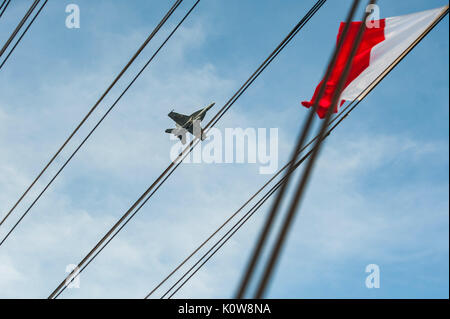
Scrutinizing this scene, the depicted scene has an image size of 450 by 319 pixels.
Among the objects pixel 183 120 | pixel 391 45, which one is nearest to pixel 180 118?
pixel 183 120

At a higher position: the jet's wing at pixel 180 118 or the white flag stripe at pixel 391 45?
the jet's wing at pixel 180 118

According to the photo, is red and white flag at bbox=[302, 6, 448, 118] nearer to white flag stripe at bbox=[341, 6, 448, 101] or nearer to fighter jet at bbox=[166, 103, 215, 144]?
white flag stripe at bbox=[341, 6, 448, 101]

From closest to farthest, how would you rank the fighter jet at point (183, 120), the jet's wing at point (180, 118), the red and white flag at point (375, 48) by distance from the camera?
the red and white flag at point (375, 48) → the fighter jet at point (183, 120) → the jet's wing at point (180, 118)

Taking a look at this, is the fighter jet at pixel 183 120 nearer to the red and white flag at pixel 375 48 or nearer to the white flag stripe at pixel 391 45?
the red and white flag at pixel 375 48

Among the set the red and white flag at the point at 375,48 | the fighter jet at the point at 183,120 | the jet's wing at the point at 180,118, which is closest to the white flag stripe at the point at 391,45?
the red and white flag at the point at 375,48

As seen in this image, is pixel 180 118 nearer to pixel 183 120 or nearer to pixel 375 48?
pixel 183 120

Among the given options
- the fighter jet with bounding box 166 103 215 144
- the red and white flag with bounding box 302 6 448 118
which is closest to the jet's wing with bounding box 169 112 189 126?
the fighter jet with bounding box 166 103 215 144
